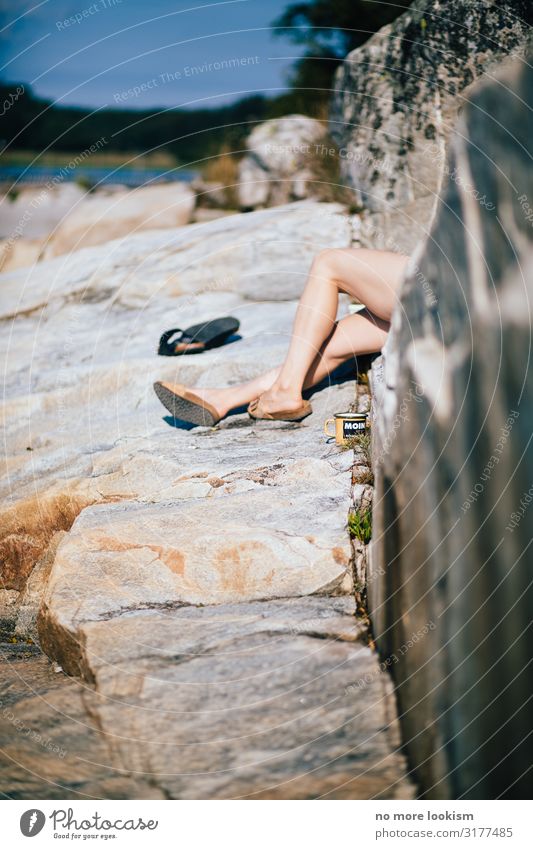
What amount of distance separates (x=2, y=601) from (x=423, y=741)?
6.61ft

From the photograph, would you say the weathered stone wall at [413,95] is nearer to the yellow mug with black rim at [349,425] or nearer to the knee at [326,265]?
the knee at [326,265]

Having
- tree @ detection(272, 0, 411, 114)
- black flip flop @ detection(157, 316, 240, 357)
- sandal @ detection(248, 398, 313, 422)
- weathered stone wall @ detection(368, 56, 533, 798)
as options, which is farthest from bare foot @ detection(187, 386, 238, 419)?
tree @ detection(272, 0, 411, 114)

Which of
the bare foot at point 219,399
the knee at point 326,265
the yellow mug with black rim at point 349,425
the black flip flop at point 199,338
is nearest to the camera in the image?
the yellow mug with black rim at point 349,425

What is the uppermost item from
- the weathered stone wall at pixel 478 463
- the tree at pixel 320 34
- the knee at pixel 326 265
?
the tree at pixel 320 34

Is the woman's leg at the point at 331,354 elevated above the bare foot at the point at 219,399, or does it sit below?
above

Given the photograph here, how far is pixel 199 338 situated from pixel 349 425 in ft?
5.90

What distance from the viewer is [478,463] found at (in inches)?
56.6

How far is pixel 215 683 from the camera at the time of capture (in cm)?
189

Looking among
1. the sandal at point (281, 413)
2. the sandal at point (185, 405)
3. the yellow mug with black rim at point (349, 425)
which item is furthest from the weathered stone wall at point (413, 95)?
the yellow mug with black rim at point (349, 425)

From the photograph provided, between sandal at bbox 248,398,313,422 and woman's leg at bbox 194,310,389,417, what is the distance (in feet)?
0.20

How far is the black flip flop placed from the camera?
14.9 feet

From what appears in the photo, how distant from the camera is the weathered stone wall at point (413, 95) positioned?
466cm

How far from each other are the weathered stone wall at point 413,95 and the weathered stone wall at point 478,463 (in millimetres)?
3674

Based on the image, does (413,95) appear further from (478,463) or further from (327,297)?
(478,463)
